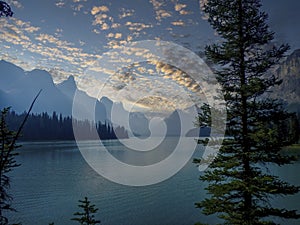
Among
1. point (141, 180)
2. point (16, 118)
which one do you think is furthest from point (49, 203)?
point (16, 118)

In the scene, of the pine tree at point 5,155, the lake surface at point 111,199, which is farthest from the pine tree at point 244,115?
the lake surface at point 111,199

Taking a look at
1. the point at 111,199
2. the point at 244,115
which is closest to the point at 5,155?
the point at 244,115

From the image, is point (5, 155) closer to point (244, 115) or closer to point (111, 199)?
point (244, 115)

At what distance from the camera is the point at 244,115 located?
466 inches

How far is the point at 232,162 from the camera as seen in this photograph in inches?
448

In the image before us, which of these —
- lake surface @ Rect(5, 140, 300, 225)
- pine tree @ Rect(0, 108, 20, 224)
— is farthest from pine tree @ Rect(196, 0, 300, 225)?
lake surface @ Rect(5, 140, 300, 225)

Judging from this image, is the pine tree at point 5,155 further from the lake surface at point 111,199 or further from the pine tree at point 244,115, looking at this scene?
the lake surface at point 111,199

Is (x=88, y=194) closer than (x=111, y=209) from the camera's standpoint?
No

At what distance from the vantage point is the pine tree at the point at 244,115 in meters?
10.8

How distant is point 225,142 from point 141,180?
39379 mm

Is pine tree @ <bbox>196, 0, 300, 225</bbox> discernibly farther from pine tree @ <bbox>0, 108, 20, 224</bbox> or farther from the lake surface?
the lake surface

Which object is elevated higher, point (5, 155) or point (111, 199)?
point (5, 155)

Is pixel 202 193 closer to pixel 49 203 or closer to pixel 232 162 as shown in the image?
pixel 49 203

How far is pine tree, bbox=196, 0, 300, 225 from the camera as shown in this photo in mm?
10820
